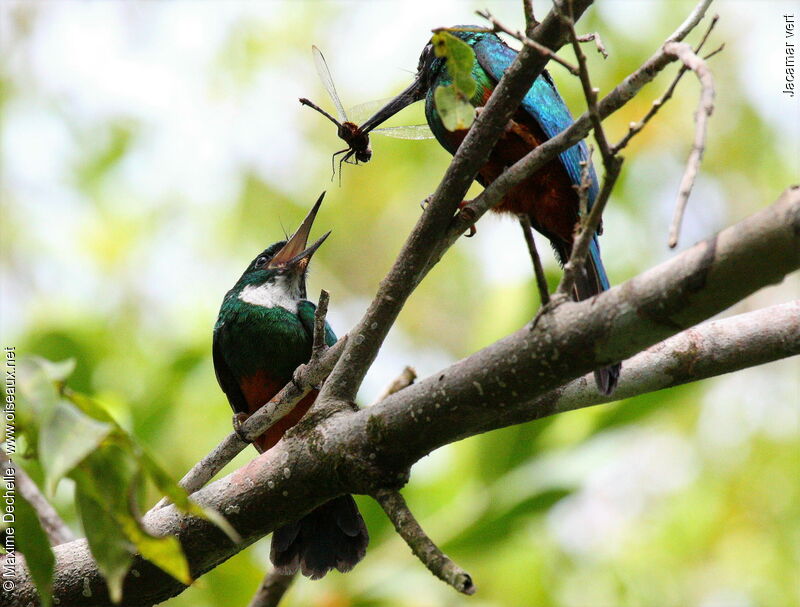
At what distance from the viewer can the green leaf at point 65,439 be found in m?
1.15

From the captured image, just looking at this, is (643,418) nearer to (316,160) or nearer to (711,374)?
(711,374)

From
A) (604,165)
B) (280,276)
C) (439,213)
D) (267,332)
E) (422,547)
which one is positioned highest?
(280,276)

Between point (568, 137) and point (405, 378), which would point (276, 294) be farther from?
point (568, 137)

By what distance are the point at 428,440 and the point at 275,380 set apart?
7.05ft

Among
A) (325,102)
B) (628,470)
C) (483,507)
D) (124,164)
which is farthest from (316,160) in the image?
(483,507)

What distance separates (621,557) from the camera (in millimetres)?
5727

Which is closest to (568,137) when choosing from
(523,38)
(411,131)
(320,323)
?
(523,38)

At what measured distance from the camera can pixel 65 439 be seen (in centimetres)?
118

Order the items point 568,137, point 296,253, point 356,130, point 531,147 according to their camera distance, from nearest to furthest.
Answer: point 568,137, point 531,147, point 356,130, point 296,253

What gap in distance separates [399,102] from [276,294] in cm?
128

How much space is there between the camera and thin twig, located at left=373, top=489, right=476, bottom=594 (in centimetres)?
165

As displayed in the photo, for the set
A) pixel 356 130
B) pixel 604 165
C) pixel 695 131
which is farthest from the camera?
pixel 356 130

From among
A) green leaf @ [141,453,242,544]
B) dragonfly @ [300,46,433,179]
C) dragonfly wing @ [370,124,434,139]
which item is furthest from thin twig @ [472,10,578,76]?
dragonfly wing @ [370,124,434,139]

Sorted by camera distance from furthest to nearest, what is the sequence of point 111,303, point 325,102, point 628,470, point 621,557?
point 628,470
point 325,102
point 111,303
point 621,557
